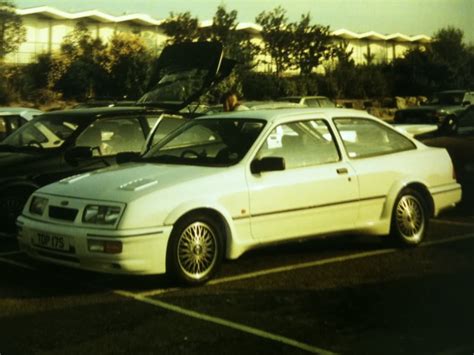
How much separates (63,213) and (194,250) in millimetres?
1087

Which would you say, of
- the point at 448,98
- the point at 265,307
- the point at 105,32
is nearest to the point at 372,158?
the point at 265,307

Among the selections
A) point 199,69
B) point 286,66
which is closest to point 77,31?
point 286,66

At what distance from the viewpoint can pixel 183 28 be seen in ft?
116

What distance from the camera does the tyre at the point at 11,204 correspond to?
25.7 ft

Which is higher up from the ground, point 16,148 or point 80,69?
point 80,69

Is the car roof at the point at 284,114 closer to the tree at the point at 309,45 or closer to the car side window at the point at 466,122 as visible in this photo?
the car side window at the point at 466,122

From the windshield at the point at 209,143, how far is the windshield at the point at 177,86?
275 cm

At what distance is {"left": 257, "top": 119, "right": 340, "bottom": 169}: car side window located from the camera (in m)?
6.39

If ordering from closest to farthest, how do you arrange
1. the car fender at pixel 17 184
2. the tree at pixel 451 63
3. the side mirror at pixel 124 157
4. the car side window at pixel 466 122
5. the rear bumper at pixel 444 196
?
the rear bumper at pixel 444 196 → the side mirror at pixel 124 157 → the car fender at pixel 17 184 → the car side window at pixel 466 122 → the tree at pixel 451 63

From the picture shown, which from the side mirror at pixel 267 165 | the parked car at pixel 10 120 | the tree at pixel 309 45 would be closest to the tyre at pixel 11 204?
the side mirror at pixel 267 165

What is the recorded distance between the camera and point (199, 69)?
9984mm

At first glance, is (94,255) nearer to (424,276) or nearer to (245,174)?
(245,174)

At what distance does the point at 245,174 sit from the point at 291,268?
3.24ft

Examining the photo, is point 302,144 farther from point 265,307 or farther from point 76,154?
point 76,154
